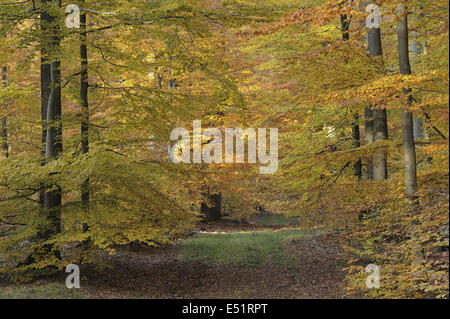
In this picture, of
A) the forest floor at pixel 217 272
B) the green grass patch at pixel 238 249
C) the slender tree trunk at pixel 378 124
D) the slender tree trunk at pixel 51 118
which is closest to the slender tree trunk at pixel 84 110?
the slender tree trunk at pixel 51 118

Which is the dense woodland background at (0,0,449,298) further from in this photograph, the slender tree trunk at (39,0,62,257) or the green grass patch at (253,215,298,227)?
the green grass patch at (253,215,298,227)

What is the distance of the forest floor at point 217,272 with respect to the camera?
32.4 feet

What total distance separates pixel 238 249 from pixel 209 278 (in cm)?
356

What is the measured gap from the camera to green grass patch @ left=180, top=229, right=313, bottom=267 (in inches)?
→ 563

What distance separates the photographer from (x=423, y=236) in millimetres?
7121

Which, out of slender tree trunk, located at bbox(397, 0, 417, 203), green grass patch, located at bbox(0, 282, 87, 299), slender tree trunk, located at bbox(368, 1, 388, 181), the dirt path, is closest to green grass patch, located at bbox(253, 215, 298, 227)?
the dirt path

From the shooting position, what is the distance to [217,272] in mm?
12883

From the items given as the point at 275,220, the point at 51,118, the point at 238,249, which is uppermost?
the point at 51,118

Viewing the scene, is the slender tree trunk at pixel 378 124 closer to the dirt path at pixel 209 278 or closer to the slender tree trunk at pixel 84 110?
the dirt path at pixel 209 278

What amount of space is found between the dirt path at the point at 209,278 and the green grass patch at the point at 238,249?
549 mm

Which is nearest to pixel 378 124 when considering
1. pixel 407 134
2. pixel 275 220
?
pixel 407 134

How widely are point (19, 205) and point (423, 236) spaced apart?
892 centimetres

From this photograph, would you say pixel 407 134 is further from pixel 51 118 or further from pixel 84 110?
pixel 51 118
